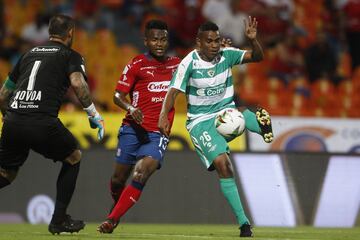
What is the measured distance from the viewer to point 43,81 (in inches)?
339

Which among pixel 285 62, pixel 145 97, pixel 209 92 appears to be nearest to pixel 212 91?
pixel 209 92

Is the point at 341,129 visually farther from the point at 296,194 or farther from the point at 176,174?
the point at 176,174

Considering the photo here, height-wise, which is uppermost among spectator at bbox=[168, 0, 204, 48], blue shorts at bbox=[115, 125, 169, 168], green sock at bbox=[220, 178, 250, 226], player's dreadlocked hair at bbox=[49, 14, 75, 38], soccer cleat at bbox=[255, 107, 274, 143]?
spectator at bbox=[168, 0, 204, 48]

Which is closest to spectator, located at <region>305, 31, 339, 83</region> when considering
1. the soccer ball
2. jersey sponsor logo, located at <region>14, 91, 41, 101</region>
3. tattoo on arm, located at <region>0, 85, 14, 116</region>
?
the soccer ball

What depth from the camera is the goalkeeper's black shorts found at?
8518 mm

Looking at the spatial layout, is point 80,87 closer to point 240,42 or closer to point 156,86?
point 156,86

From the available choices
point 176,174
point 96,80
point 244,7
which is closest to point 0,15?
point 96,80

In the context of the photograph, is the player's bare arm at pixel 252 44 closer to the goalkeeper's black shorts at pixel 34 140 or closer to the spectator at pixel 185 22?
the goalkeeper's black shorts at pixel 34 140

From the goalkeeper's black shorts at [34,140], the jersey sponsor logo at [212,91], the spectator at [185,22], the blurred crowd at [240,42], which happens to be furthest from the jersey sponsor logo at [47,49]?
the spectator at [185,22]

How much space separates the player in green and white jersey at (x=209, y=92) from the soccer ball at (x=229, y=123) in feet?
0.23

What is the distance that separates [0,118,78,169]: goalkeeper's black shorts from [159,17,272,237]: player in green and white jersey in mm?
1001

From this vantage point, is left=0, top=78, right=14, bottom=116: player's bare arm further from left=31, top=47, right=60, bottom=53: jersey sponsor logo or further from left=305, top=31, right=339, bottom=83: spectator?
left=305, top=31, right=339, bottom=83: spectator

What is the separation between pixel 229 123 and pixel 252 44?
2.69ft

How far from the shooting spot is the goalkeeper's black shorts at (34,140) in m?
8.52
